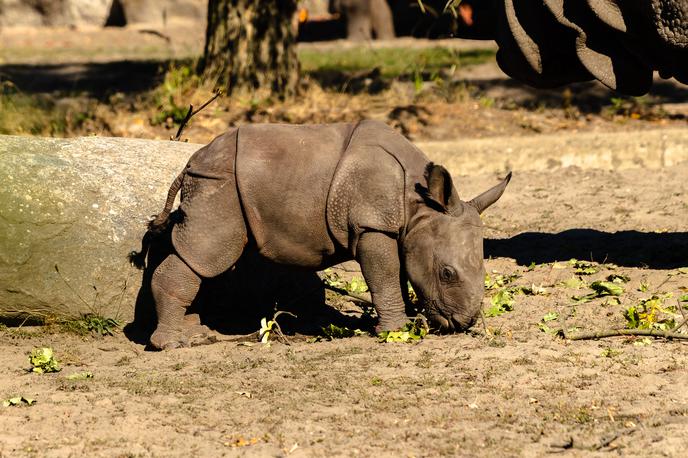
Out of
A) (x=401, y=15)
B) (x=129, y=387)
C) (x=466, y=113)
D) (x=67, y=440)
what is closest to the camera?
(x=67, y=440)

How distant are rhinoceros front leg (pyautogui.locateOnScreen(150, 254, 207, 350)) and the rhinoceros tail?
32cm

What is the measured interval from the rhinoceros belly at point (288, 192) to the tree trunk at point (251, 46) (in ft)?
20.8

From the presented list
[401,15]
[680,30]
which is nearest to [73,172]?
[680,30]

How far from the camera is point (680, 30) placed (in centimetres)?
704

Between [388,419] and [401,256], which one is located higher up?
[401,256]

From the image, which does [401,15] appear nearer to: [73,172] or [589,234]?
[589,234]

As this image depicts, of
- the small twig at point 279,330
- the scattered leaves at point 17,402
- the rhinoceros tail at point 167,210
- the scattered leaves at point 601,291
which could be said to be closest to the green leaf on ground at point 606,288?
the scattered leaves at point 601,291

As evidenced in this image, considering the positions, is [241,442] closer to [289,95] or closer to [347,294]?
[347,294]

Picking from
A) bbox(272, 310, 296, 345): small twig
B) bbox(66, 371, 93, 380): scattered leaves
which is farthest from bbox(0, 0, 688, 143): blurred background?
bbox(66, 371, 93, 380): scattered leaves

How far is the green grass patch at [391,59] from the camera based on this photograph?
1625 cm

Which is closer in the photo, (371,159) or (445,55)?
(371,159)

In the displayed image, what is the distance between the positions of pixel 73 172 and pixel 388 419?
323 cm

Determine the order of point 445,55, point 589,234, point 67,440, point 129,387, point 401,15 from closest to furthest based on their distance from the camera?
point 67,440
point 129,387
point 589,234
point 445,55
point 401,15

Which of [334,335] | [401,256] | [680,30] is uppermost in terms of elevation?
[680,30]
